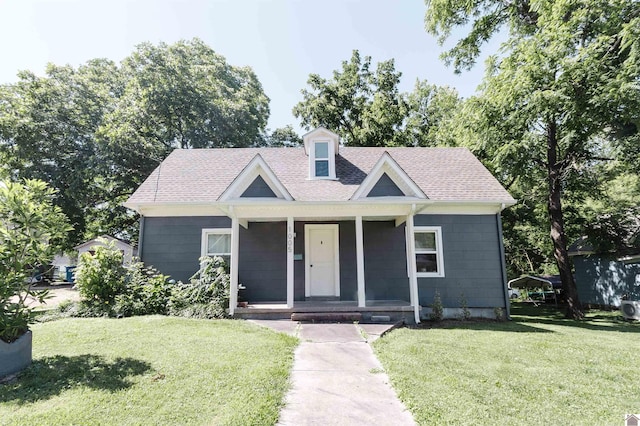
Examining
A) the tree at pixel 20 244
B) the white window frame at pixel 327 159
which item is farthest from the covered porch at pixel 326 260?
the tree at pixel 20 244

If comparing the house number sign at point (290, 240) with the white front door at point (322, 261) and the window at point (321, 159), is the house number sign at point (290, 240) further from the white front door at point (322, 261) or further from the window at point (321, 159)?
the window at point (321, 159)

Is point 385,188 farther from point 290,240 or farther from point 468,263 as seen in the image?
point 468,263

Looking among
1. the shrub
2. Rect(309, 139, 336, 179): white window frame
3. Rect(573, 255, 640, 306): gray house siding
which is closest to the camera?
the shrub

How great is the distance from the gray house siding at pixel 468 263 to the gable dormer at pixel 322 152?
11.0ft

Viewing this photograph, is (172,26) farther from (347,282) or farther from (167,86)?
(167,86)

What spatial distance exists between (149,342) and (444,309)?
753 centimetres

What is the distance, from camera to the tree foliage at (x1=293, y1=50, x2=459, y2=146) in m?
22.6

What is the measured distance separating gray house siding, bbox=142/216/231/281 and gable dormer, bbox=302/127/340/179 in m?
3.38

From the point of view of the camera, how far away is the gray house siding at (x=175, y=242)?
9.58m

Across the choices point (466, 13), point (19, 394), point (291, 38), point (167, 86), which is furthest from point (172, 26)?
point (466, 13)

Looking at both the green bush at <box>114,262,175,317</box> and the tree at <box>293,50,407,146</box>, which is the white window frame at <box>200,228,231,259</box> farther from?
the tree at <box>293,50,407,146</box>

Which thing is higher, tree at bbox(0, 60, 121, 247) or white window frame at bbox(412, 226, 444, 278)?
tree at bbox(0, 60, 121, 247)

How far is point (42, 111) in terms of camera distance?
1742 centimetres

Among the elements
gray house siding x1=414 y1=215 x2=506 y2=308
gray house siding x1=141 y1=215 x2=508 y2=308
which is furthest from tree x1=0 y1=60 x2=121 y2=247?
gray house siding x1=414 y1=215 x2=506 y2=308
